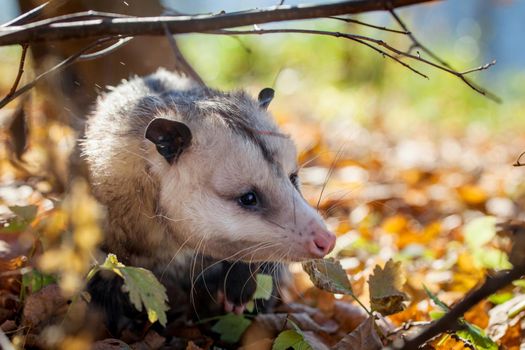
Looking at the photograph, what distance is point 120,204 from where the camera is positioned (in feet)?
6.28

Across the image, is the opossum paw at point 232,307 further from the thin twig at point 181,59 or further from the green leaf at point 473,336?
the thin twig at point 181,59

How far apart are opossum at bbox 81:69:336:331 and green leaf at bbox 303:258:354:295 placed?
3.1 inches

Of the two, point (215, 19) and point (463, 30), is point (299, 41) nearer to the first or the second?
point (463, 30)

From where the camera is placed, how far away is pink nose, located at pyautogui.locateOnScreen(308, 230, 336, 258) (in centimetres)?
166

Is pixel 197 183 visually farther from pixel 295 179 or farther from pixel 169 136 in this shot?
pixel 295 179

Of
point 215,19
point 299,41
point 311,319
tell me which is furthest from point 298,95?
point 215,19

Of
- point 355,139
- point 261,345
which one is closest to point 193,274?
point 261,345

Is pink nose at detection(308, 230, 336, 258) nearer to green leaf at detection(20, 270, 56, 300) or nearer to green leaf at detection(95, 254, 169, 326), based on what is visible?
green leaf at detection(95, 254, 169, 326)

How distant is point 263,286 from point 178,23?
0.87m

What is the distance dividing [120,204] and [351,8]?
0.95m

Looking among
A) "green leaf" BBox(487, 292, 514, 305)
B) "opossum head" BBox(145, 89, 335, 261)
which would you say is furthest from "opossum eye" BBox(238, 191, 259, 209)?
"green leaf" BBox(487, 292, 514, 305)

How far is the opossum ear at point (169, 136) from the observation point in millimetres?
1729

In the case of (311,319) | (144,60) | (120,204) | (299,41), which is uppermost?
(299,41)

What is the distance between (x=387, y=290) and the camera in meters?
1.67
